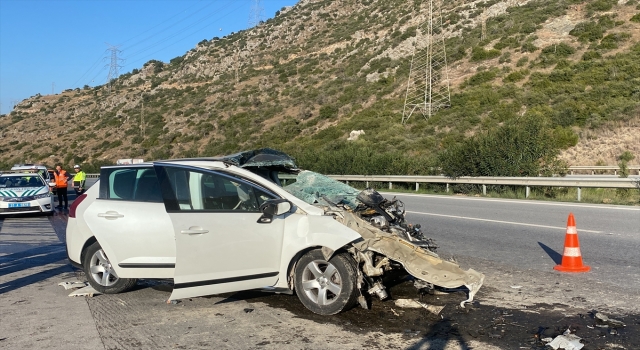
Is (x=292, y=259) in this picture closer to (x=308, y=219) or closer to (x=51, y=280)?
(x=308, y=219)

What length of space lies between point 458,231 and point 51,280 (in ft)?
26.0

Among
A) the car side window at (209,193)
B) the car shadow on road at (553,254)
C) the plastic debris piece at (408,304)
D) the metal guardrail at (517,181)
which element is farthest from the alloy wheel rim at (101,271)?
the metal guardrail at (517,181)

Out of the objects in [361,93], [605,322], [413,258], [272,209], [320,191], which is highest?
[361,93]

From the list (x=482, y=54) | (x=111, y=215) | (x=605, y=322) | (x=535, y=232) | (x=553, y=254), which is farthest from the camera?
(x=482, y=54)

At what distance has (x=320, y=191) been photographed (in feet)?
25.1

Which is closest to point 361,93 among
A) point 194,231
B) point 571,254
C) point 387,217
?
point 571,254

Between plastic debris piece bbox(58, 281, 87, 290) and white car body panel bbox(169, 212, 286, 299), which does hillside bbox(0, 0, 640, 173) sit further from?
plastic debris piece bbox(58, 281, 87, 290)

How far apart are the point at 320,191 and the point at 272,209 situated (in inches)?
71.4

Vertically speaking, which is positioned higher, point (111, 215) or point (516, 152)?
point (516, 152)

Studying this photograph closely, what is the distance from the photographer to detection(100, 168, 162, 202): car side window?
262 inches

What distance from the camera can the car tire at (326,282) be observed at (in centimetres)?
582

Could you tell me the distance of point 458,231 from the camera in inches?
481

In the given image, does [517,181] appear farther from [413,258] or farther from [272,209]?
[272,209]

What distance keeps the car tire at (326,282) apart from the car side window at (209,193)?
33.2 inches
